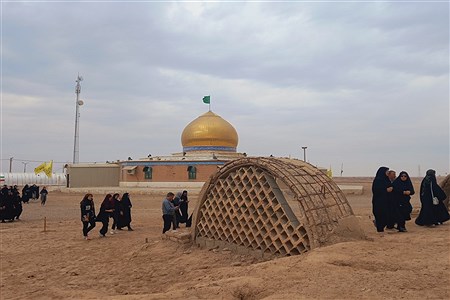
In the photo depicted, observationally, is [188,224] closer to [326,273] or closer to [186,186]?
[326,273]

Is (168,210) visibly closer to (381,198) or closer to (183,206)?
(183,206)

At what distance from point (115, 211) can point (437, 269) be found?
8.41 metres

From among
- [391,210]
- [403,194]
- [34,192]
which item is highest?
[403,194]

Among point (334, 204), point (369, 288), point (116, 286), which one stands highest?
point (334, 204)

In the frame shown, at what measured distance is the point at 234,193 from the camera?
7.11 metres

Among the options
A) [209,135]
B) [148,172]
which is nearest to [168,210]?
[148,172]

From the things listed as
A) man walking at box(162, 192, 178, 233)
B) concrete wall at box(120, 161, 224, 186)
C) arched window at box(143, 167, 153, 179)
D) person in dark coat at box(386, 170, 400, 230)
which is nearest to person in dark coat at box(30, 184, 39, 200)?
concrete wall at box(120, 161, 224, 186)

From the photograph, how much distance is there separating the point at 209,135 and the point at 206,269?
2363 cm

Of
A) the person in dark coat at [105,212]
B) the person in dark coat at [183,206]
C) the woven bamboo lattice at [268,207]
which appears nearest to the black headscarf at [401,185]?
the woven bamboo lattice at [268,207]

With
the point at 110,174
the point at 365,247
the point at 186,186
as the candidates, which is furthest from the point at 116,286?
the point at 110,174

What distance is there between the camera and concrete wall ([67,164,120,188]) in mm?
29922

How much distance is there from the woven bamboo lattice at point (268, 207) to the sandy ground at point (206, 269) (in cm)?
40

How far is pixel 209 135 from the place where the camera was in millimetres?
29688

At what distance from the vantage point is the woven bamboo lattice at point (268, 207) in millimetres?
5914
